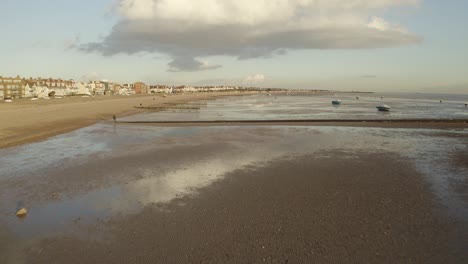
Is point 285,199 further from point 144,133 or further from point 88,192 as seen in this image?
point 144,133

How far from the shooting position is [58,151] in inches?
795

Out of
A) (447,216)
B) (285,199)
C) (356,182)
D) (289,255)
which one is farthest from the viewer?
(356,182)

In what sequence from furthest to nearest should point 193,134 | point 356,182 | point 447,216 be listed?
point 193,134, point 356,182, point 447,216

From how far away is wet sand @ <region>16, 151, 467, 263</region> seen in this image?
7.62m

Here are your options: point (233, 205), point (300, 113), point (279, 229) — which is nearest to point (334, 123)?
point (300, 113)

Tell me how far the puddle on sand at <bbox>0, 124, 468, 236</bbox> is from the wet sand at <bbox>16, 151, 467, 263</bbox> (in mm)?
1096

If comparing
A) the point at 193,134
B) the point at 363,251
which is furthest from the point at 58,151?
the point at 363,251

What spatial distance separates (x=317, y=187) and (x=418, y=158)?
32.5 feet

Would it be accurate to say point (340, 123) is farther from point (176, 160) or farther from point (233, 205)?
point (233, 205)

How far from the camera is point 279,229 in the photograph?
906 centimetres

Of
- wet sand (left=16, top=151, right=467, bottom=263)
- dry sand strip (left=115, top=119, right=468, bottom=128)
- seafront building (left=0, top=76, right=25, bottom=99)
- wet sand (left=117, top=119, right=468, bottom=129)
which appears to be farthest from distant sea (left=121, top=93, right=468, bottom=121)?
seafront building (left=0, top=76, right=25, bottom=99)

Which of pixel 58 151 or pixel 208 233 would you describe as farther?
pixel 58 151

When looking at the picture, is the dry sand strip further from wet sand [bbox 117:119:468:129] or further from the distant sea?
the distant sea

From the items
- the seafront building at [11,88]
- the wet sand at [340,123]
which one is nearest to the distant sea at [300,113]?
the wet sand at [340,123]
